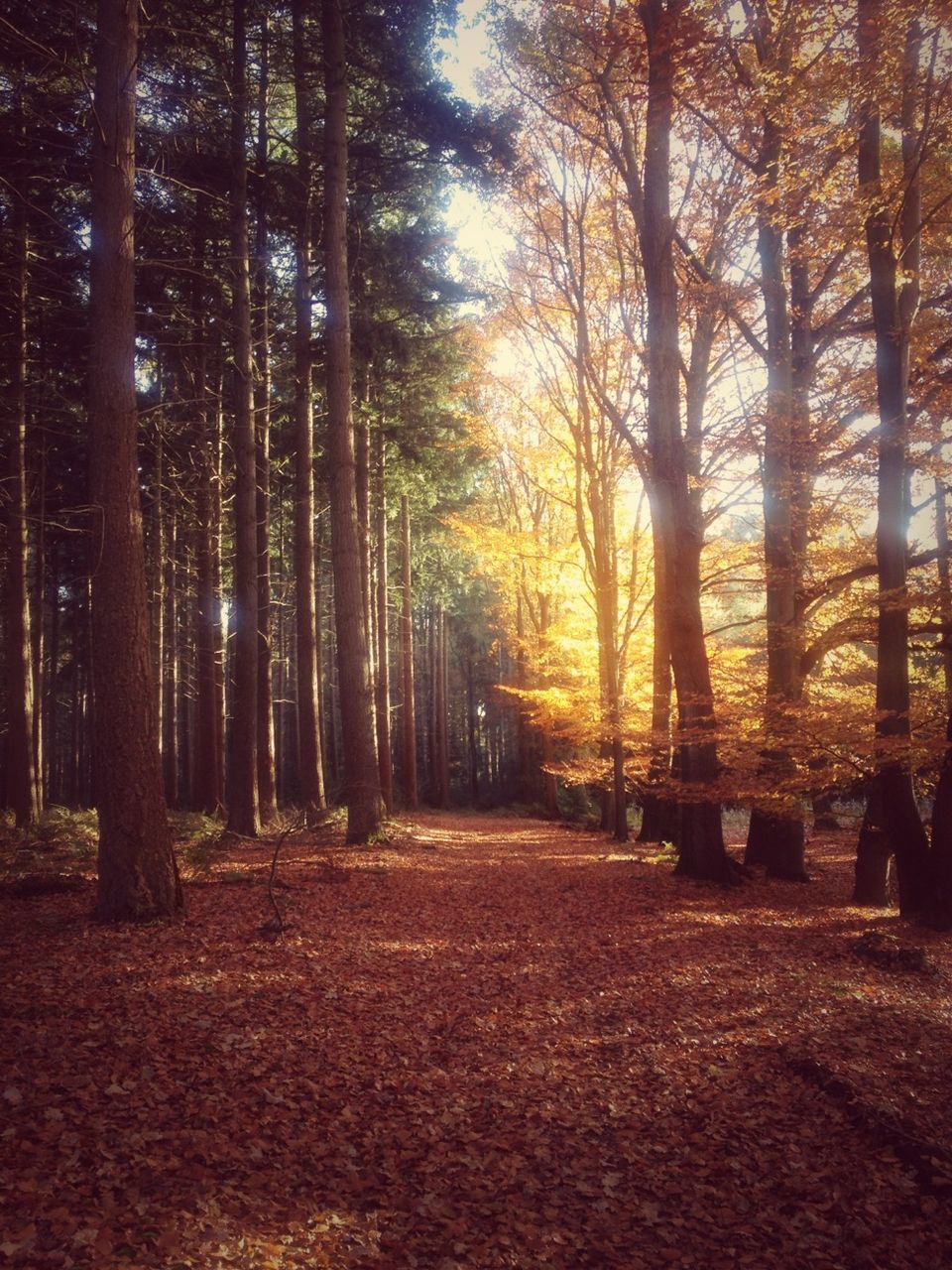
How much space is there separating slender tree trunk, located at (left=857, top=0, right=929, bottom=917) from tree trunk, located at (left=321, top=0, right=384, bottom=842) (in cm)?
780

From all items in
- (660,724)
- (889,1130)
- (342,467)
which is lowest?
(889,1130)

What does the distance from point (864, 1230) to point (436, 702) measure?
28.4 m

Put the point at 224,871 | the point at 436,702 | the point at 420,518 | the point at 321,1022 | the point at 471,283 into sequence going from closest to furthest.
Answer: the point at 321,1022 < the point at 224,871 < the point at 471,283 < the point at 420,518 < the point at 436,702

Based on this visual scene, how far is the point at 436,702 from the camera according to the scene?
31719 mm

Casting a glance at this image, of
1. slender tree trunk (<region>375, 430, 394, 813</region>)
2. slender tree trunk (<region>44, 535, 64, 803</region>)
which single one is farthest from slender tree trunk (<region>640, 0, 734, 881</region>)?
slender tree trunk (<region>44, 535, 64, 803</region>)

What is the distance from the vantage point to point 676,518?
1072cm

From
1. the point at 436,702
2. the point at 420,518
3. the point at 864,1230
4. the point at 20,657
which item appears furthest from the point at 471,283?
the point at 436,702

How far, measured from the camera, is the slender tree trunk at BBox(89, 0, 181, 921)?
6.90m

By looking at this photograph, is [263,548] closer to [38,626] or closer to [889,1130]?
[38,626]

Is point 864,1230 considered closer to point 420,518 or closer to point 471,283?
point 471,283

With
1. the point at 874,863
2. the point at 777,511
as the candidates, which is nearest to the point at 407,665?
the point at 777,511

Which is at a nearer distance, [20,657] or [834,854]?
[20,657]

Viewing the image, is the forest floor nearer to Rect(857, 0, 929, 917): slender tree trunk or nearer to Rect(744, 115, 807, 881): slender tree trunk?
Rect(857, 0, 929, 917): slender tree trunk

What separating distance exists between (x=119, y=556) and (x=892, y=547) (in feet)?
29.4
